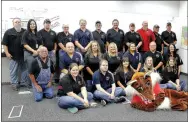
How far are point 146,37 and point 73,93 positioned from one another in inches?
101

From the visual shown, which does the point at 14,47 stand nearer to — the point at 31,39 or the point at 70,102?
the point at 31,39

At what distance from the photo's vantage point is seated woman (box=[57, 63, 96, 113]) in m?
3.06

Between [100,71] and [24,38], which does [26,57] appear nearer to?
[24,38]

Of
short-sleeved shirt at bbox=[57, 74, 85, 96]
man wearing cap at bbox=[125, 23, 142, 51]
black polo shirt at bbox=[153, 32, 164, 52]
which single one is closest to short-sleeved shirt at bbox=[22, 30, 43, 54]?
short-sleeved shirt at bbox=[57, 74, 85, 96]

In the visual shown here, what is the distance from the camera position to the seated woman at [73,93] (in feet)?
10.0

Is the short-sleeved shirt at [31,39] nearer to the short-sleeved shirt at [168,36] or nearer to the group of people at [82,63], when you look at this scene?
the group of people at [82,63]

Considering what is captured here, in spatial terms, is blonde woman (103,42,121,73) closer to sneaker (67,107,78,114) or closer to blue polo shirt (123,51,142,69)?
blue polo shirt (123,51,142,69)

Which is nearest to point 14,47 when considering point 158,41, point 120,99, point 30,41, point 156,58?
point 30,41

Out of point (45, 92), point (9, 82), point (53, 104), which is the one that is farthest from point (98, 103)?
point (9, 82)

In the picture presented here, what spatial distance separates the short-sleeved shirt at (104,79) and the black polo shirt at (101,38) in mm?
1091

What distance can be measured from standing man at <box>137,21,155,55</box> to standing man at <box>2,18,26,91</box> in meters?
2.60

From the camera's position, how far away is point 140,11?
5379 mm

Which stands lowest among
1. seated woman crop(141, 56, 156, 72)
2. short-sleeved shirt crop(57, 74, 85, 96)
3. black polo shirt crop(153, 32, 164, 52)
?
short-sleeved shirt crop(57, 74, 85, 96)

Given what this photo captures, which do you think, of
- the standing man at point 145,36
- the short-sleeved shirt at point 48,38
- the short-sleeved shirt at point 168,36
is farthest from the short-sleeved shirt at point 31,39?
the short-sleeved shirt at point 168,36
